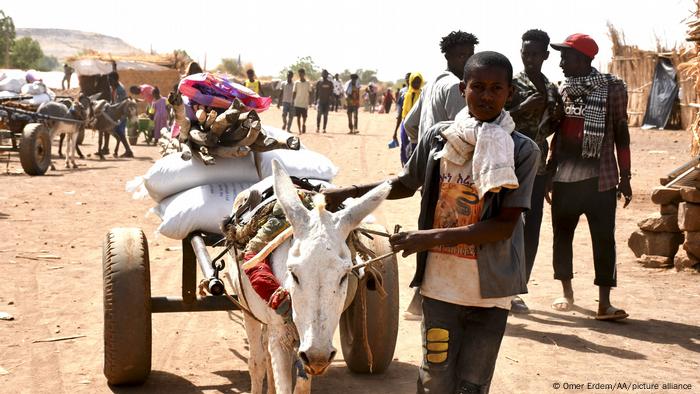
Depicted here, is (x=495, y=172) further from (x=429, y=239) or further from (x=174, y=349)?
(x=174, y=349)

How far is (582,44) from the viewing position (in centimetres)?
680

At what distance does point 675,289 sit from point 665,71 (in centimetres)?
2037

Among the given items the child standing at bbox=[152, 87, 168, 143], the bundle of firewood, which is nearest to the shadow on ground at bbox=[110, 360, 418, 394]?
the bundle of firewood

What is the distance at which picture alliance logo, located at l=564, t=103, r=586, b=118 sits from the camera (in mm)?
6848

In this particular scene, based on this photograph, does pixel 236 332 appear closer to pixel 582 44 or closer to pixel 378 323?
pixel 378 323

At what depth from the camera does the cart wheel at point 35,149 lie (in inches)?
649

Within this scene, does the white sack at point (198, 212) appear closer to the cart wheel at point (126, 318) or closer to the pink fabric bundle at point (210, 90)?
the cart wheel at point (126, 318)

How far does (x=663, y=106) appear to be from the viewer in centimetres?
2728

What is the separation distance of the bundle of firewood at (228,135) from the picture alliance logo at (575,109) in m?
2.51

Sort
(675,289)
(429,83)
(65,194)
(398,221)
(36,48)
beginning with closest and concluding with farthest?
(429,83) < (675,289) < (398,221) < (65,194) < (36,48)

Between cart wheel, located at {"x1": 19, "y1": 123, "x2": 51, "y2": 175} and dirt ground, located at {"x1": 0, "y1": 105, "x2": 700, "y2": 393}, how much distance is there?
4.95 meters

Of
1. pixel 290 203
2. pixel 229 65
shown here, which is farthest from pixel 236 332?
pixel 229 65

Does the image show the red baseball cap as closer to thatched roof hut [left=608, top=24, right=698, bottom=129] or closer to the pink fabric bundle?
the pink fabric bundle

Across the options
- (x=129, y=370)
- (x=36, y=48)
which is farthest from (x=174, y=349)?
(x=36, y=48)
